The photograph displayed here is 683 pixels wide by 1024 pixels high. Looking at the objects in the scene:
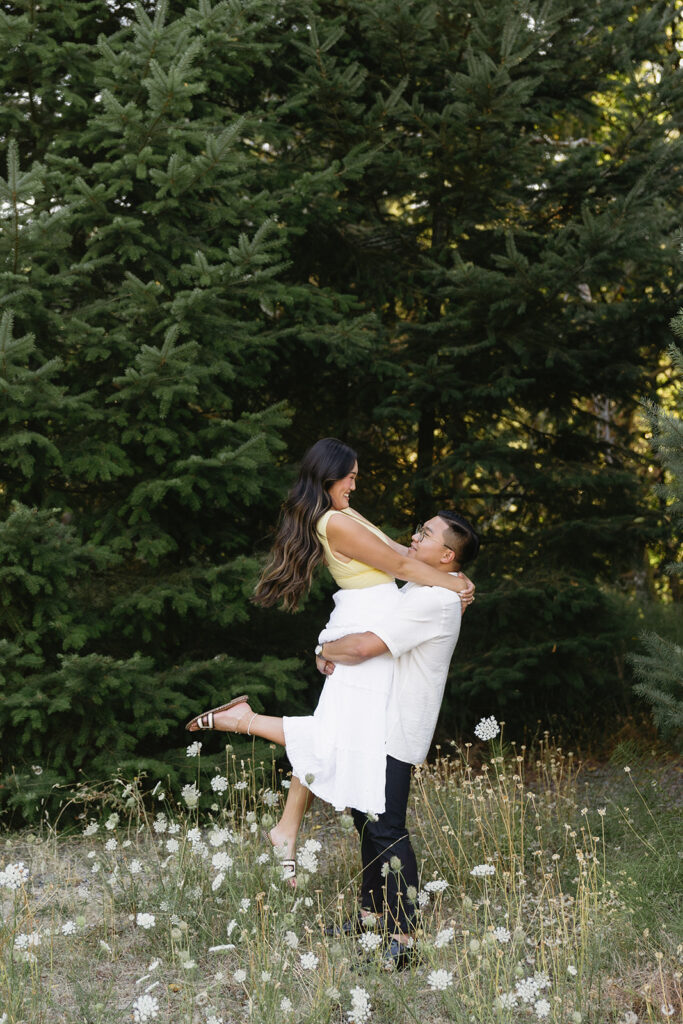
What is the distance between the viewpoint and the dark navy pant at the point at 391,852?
3658 mm

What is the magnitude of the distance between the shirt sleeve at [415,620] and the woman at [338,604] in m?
0.05

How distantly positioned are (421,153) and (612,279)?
168 cm

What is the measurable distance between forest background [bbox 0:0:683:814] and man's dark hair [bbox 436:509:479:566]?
1208mm

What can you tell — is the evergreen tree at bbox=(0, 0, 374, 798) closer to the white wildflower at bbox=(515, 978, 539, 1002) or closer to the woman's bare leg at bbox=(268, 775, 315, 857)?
the woman's bare leg at bbox=(268, 775, 315, 857)

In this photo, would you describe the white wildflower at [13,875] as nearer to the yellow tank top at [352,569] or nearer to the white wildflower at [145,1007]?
the white wildflower at [145,1007]

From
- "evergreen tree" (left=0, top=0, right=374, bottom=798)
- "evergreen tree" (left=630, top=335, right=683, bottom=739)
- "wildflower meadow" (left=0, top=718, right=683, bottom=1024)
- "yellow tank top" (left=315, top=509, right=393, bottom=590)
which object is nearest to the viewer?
"wildflower meadow" (left=0, top=718, right=683, bottom=1024)

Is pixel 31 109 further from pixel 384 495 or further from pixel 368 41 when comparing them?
pixel 384 495

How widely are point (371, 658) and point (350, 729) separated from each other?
11.4 inches

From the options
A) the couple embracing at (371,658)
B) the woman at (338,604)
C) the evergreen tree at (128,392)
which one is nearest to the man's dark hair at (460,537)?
the couple embracing at (371,658)

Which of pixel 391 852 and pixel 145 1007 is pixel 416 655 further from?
pixel 145 1007

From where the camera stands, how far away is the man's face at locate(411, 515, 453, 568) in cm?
384

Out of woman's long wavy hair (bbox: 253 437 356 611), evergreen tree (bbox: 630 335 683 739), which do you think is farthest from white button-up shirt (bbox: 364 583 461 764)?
evergreen tree (bbox: 630 335 683 739)

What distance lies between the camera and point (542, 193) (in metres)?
7.31

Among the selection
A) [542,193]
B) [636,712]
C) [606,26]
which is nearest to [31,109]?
[542,193]
